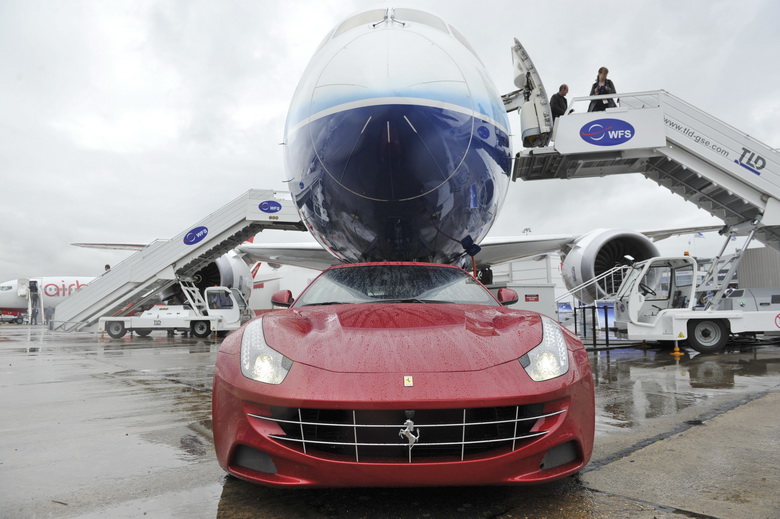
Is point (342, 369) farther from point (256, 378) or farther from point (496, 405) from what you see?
point (496, 405)

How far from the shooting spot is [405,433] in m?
1.88

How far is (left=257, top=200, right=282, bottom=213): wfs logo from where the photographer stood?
14.0m

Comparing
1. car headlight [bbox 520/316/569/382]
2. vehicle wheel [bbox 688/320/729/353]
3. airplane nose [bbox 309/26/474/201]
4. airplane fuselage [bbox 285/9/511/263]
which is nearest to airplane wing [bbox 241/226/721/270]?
vehicle wheel [bbox 688/320/729/353]

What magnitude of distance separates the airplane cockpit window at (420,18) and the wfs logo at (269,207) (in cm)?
924

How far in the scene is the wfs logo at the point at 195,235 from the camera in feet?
46.4

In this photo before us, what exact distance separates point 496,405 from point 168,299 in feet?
55.3

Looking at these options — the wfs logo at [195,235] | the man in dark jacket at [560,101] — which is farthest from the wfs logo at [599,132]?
the wfs logo at [195,235]

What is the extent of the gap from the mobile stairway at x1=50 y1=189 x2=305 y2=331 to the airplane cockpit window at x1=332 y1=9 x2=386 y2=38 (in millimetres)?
8762

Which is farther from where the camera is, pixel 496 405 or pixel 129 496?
pixel 129 496

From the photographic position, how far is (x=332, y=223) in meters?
5.42

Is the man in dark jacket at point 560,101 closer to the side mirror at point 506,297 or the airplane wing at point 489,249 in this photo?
the airplane wing at point 489,249

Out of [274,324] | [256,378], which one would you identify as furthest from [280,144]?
[256,378]

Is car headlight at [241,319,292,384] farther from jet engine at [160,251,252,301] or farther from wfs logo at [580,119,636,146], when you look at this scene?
jet engine at [160,251,252,301]

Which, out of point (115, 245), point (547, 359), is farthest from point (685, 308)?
point (115, 245)
